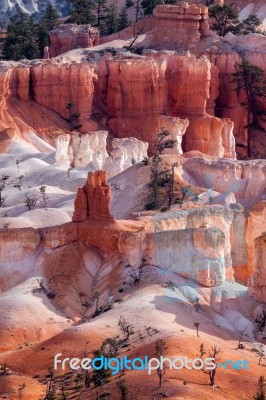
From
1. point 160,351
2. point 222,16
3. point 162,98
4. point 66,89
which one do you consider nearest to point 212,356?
point 160,351

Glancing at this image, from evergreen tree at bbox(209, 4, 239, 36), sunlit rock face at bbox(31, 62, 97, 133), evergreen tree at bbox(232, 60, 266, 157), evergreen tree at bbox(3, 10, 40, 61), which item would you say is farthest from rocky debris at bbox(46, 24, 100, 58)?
evergreen tree at bbox(232, 60, 266, 157)

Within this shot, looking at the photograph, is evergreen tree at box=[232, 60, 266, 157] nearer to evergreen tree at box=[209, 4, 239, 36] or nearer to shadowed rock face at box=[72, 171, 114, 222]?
evergreen tree at box=[209, 4, 239, 36]

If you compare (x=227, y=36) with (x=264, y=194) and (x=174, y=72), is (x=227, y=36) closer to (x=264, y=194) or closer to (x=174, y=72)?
(x=174, y=72)

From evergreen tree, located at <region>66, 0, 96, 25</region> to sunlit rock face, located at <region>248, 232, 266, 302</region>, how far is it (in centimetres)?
5989

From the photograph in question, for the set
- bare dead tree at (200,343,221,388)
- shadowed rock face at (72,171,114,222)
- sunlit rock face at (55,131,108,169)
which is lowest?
sunlit rock face at (55,131,108,169)

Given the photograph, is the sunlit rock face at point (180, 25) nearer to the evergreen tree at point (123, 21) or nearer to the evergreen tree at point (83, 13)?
the evergreen tree at point (123, 21)

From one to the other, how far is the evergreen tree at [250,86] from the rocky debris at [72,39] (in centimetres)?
1438

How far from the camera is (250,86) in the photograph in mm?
82938

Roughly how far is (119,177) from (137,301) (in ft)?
52.5

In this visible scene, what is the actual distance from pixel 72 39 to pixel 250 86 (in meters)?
16.6

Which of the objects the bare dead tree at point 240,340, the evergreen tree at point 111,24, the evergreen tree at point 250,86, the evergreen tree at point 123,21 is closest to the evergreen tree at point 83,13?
the evergreen tree at point 111,24

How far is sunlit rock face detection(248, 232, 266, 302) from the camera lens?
145 ft

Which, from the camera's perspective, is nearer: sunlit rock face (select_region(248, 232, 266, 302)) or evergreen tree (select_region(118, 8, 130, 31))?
sunlit rock face (select_region(248, 232, 266, 302))

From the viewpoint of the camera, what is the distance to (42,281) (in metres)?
44.9
